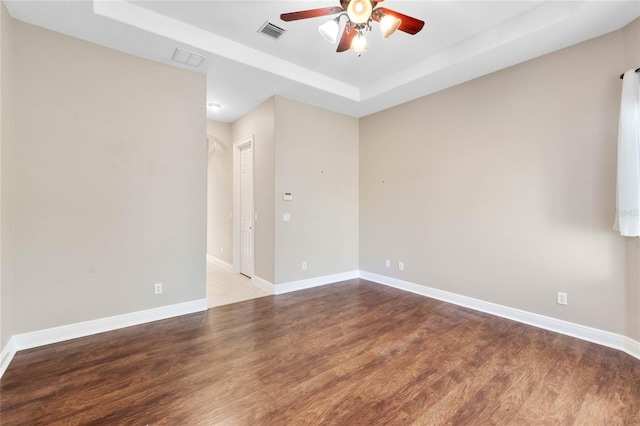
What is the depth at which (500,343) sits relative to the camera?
271cm

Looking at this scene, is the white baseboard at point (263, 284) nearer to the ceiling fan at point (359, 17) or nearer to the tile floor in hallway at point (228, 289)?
the tile floor in hallway at point (228, 289)

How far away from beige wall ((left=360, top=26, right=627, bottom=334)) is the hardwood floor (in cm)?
59

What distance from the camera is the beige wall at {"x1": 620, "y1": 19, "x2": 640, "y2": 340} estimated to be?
2.46m

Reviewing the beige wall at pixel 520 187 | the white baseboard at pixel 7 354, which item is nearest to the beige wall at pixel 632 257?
the beige wall at pixel 520 187

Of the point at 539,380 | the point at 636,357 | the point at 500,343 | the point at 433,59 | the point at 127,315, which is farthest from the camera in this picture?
the point at 433,59

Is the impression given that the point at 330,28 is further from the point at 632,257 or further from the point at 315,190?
the point at 632,257

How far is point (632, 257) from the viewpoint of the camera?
8.29 feet

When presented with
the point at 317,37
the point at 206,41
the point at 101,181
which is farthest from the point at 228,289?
the point at 317,37

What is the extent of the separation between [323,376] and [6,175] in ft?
10.1

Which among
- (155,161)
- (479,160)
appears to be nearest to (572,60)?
(479,160)

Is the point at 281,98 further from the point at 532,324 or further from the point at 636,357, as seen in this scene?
the point at 636,357

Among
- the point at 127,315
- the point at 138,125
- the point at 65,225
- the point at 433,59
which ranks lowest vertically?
the point at 127,315

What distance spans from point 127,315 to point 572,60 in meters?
5.35

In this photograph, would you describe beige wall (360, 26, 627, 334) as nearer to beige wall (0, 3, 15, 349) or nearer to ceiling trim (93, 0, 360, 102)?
ceiling trim (93, 0, 360, 102)
